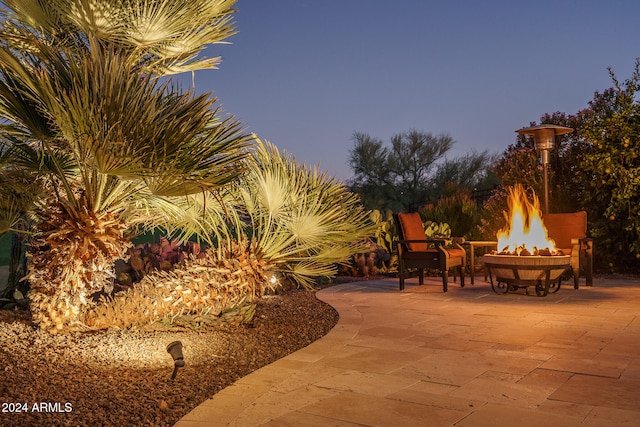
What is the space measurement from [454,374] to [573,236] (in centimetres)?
512

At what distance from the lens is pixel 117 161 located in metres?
3.81

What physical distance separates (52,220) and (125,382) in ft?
4.99

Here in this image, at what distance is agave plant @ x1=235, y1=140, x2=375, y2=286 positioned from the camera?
16.4ft

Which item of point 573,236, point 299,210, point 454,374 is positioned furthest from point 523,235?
point 454,374

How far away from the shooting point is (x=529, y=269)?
6652 millimetres

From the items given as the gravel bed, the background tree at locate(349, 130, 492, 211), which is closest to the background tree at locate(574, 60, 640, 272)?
the gravel bed

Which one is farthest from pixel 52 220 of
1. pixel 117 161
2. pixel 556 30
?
pixel 556 30

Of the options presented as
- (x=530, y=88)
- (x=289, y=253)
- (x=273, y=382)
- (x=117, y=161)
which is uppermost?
(x=530, y=88)

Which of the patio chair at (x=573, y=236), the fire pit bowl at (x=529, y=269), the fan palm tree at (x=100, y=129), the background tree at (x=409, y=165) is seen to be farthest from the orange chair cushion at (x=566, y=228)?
the background tree at (x=409, y=165)

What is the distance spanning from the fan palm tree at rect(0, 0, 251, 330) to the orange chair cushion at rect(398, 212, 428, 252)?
359cm

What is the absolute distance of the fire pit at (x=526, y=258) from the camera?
21.7 feet

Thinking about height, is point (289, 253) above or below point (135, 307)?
above

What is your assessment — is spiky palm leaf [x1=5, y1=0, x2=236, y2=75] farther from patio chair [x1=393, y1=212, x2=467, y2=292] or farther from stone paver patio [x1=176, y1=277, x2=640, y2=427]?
patio chair [x1=393, y1=212, x2=467, y2=292]

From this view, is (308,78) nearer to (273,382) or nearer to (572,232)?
(572,232)
